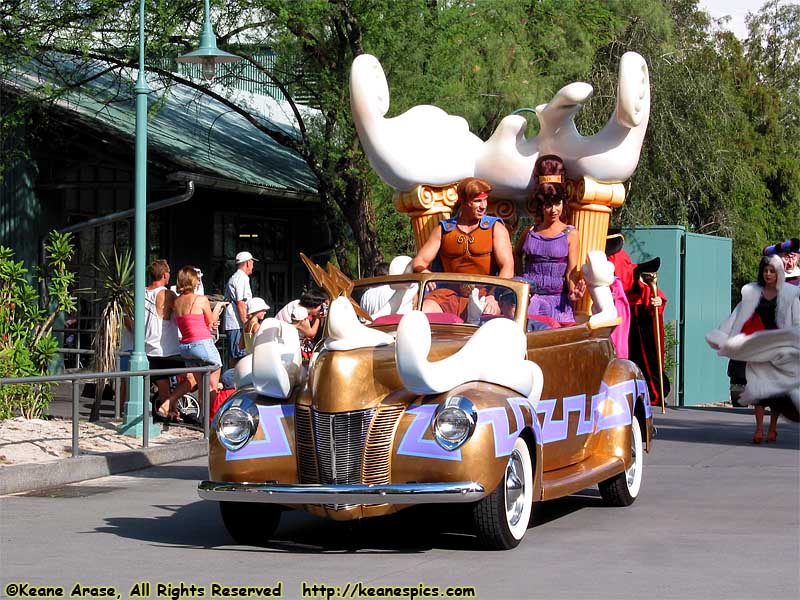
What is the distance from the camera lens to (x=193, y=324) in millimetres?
15953

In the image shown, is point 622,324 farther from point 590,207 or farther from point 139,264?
point 139,264

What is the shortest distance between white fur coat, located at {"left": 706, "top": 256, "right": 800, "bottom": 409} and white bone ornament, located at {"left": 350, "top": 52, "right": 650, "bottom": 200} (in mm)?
3588

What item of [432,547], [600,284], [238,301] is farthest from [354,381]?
[238,301]

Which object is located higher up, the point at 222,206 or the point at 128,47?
the point at 128,47

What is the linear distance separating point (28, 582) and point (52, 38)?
48.6ft

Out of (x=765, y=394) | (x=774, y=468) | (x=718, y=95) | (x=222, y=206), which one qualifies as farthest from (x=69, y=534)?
(x=718, y=95)

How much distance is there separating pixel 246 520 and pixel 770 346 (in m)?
7.97

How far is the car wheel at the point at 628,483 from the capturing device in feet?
33.8

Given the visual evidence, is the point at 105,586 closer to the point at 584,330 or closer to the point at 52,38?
the point at 584,330

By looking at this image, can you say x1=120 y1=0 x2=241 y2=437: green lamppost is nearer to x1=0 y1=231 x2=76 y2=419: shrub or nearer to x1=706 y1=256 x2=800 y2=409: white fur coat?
x1=0 y1=231 x2=76 y2=419: shrub

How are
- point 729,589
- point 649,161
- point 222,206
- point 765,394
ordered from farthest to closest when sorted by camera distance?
point 649,161
point 222,206
point 765,394
point 729,589

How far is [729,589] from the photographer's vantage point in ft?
23.2

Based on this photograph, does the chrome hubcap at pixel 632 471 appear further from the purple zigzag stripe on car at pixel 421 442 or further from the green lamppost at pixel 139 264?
the green lamppost at pixel 139 264

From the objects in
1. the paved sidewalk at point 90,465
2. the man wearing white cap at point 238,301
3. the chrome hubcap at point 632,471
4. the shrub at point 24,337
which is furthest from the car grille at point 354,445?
the man wearing white cap at point 238,301
